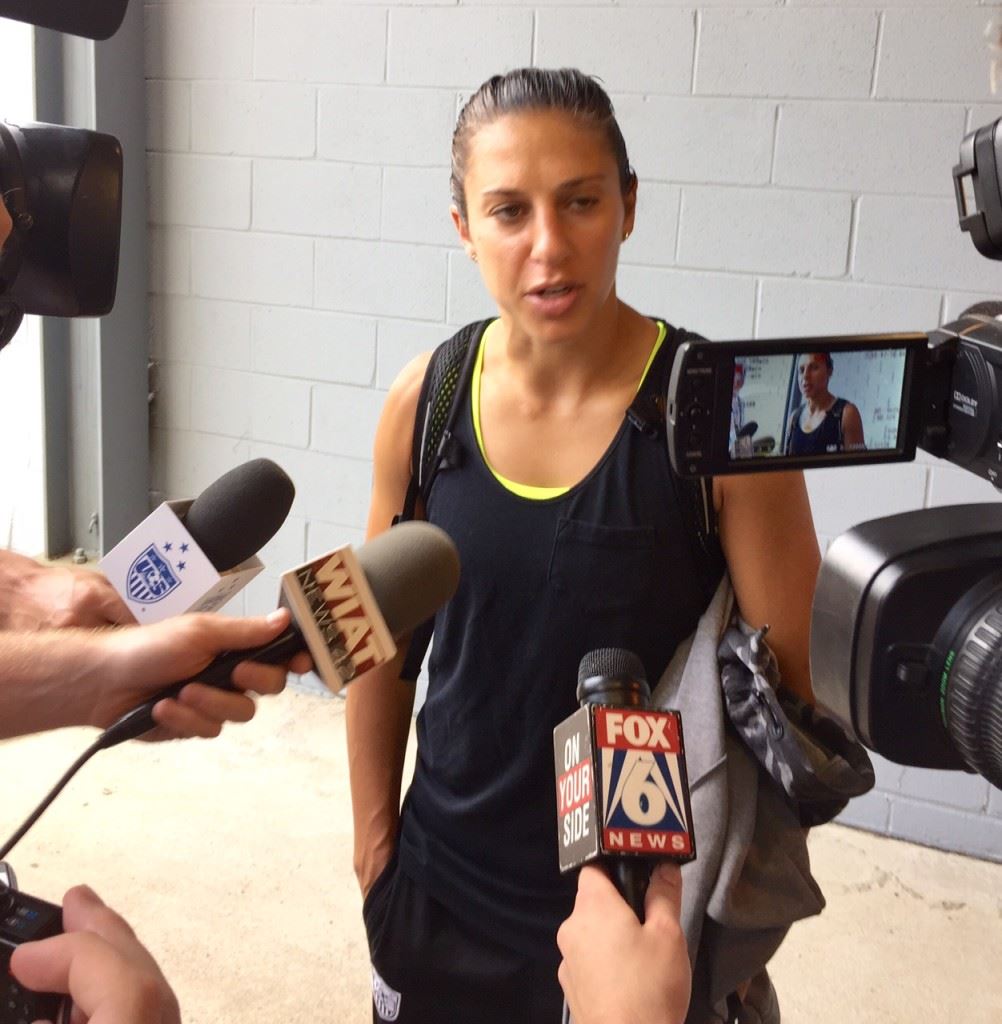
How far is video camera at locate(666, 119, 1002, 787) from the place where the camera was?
25.9 inches

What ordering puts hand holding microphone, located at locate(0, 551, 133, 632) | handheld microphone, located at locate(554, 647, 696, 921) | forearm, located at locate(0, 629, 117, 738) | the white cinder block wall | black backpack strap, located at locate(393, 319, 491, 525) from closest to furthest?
handheld microphone, located at locate(554, 647, 696, 921) → forearm, located at locate(0, 629, 117, 738) → hand holding microphone, located at locate(0, 551, 133, 632) → black backpack strap, located at locate(393, 319, 491, 525) → the white cinder block wall

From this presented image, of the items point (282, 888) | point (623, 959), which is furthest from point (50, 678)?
point (282, 888)

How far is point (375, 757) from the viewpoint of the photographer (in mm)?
1485

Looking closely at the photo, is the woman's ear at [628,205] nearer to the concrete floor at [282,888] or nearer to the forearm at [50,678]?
the forearm at [50,678]

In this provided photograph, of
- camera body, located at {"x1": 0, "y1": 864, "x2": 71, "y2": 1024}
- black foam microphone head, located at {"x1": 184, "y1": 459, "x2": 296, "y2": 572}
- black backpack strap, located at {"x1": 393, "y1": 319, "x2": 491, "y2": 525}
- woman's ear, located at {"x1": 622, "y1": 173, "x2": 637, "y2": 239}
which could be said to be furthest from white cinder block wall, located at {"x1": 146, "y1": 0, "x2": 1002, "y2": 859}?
camera body, located at {"x1": 0, "y1": 864, "x2": 71, "y2": 1024}

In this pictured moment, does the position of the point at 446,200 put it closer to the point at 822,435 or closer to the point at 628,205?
the point at 628,205

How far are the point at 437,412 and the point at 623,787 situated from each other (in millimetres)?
696

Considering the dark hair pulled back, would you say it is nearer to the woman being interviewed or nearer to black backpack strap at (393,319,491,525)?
the woman being interviewed

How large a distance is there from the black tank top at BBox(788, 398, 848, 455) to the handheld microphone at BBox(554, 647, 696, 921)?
0.64 feet

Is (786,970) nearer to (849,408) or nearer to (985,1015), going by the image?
(985,1015)

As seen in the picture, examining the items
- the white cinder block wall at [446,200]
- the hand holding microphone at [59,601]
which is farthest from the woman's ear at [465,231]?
the white cinder block wall at [446,200]

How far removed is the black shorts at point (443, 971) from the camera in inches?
50.7

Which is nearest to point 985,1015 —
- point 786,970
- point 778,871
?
point 786,970

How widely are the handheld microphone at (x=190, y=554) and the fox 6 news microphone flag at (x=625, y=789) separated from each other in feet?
1.17
